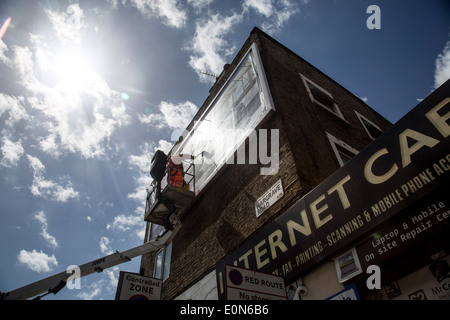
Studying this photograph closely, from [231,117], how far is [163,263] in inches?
244

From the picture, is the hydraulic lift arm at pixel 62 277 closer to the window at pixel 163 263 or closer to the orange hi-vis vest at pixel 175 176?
the window at pixel 163 263

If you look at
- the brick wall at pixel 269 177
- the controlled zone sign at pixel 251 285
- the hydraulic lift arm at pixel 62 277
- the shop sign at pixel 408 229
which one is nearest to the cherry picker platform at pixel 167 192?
the brick wall at pixel 269 177

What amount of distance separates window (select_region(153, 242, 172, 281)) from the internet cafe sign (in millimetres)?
5921

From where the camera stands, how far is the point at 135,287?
191 inches

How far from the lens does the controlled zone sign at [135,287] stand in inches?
183

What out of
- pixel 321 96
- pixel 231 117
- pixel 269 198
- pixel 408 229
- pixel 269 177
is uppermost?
pixel 321 96

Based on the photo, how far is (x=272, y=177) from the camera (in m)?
6.84

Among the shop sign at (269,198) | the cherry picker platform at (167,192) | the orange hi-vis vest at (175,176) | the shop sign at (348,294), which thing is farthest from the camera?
the orange hi-vis vest at (175,176)

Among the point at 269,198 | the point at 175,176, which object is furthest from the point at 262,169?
the point at 175,176

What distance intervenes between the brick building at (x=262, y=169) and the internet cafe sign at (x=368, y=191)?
4cm

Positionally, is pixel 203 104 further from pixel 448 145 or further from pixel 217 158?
pixel 448 145

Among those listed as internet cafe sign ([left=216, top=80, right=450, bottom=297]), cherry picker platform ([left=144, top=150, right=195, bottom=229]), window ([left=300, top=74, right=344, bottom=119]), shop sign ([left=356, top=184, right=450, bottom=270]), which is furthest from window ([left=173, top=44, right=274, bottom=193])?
shop sign ([left=356, top=184, right=450, bottom=270])

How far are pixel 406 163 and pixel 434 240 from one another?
105cm

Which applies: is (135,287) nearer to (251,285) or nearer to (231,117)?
(251,285)
